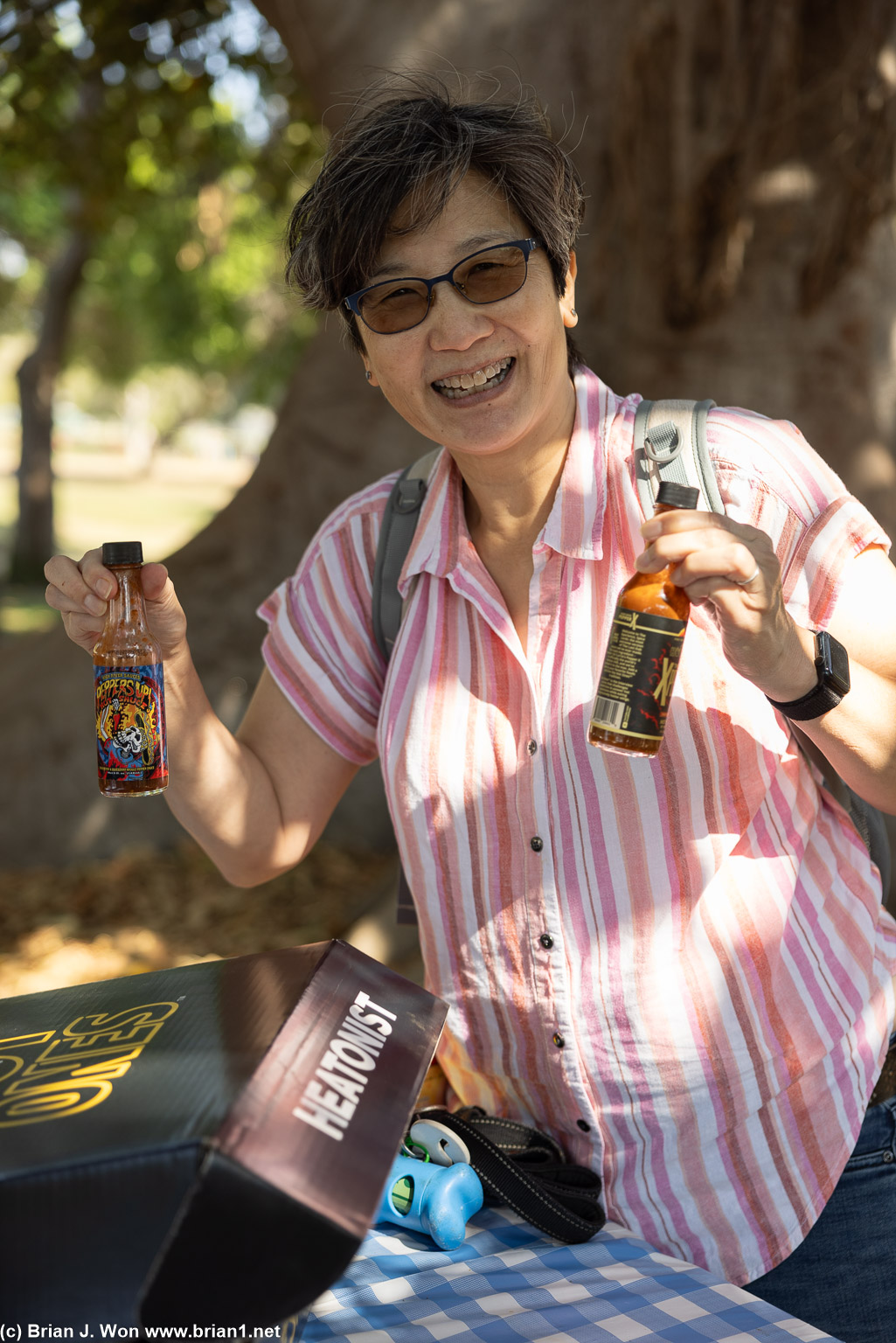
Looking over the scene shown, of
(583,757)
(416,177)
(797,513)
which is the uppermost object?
(416,177)

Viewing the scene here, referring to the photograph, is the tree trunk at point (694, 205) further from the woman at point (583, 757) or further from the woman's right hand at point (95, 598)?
the woman's right hand at point (95, 598)

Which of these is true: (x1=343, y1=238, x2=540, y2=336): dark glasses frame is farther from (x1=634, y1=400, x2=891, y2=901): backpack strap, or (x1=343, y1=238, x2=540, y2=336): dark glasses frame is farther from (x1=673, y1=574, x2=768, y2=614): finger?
(x1=673, y1=574, x2=768, y2=614): finger

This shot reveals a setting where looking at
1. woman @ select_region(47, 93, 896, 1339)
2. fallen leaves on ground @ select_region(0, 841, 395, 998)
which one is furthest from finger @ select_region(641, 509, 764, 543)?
fallen leaves on ground @ select_region(0, 841, 395, 998)

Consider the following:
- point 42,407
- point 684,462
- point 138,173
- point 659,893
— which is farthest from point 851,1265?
point 42,407

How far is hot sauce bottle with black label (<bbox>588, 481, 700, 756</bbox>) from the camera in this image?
157cm

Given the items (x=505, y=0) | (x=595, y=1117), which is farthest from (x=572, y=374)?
(x=505, y=0)

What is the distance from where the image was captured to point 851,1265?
187cm

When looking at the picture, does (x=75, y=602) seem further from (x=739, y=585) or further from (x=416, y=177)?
(x=739, y=585)

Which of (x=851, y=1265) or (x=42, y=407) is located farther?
(x=42, y=407)

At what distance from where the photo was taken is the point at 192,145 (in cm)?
1083

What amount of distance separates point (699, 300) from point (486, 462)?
2.70m

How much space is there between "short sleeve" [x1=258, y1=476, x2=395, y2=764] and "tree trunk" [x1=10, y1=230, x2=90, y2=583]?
42.6 feet

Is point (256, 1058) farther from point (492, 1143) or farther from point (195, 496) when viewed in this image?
point (195, 496)

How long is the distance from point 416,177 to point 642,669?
977 millimetres
